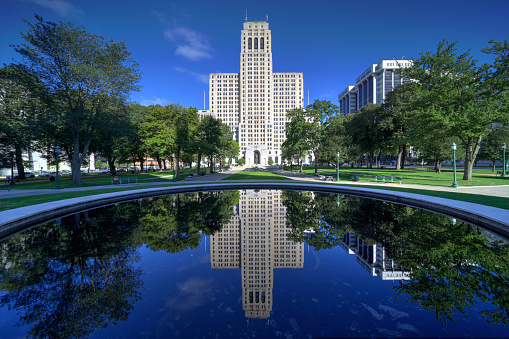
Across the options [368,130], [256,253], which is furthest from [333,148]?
[256,253]

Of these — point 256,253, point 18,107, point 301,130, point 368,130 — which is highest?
point 18,107

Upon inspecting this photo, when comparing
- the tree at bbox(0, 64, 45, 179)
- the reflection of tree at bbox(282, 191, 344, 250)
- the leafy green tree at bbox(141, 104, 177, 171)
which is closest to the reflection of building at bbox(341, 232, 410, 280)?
the reflection of tree at bbox(282, 191, 344, 250)

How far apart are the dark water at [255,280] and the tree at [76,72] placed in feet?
64.5

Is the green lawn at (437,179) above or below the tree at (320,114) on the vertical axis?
below

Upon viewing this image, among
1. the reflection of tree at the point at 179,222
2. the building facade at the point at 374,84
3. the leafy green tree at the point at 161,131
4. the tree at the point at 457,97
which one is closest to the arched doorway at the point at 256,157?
the building facade at the point at 374,84

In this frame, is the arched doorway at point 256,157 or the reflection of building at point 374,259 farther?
the arched doorway at point 256,157

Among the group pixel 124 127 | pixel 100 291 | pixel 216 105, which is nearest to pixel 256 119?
pixel 216 105

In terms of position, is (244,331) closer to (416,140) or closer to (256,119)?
(416,140)

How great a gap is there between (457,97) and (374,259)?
2543 cm

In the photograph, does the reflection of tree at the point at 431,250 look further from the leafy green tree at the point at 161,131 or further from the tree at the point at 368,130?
the tree at the point at 368,130

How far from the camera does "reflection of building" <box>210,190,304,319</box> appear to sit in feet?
14.5

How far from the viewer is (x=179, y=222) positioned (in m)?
10.0

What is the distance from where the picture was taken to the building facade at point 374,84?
126875 mm

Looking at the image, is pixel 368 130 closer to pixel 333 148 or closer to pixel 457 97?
pixel 333 148
